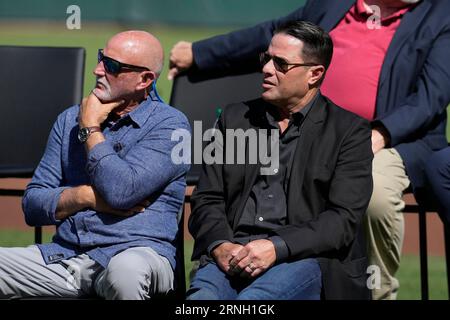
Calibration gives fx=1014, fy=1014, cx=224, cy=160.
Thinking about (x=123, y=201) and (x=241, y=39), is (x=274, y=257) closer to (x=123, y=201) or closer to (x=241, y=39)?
(x=123, y=201)

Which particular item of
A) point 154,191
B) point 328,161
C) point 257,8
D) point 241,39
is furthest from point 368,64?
point 257,8

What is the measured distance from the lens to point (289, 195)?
12.0ft

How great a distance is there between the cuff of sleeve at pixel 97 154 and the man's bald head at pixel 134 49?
1.25 ft

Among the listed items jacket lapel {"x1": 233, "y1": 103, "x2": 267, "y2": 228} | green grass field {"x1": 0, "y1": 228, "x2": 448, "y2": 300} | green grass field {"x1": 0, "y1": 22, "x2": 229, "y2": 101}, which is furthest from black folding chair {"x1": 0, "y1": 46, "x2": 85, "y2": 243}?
green grass field {"x1": 0, "y1": 22, "x2": 229, "y2": 101}

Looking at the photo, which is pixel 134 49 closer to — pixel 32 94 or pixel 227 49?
pixel 227 49

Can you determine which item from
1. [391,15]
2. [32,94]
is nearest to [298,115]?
[391,15]

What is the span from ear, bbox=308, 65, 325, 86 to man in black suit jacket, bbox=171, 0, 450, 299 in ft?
2.01

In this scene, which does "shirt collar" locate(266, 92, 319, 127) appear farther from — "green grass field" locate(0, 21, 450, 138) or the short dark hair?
"green grass field" locate(0, 21, 450, 138)

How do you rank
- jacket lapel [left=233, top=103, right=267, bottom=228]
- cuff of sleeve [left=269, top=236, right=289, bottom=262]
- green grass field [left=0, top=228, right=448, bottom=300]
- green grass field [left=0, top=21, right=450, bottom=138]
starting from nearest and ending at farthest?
cuff of sleeve [left=269, top=236, right=289, bottom=262] < jacket lapel [left=233, top=103, right=267, bottom=228] < green grass field [left=0, top=228, right=448, bottom=300] < green grass field [left=0, top=21, right=450, bottom=138]

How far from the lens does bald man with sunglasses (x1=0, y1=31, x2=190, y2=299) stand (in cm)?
366

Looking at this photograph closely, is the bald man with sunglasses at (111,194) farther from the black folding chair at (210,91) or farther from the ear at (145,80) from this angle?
the black folding chair at (210,91)

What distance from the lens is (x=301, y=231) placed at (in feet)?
11.5

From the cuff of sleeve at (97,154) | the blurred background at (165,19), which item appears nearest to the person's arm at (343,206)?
the cuff of sleeve at (97,154)

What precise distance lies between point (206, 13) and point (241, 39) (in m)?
4.47
